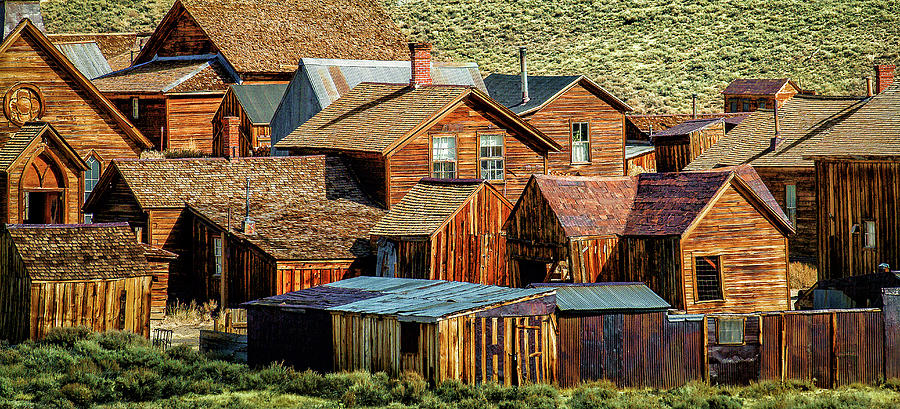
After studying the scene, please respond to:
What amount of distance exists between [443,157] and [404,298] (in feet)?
41.4

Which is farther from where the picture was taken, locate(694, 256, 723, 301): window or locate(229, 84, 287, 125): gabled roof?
locate(229, 84, 287, 125): gabled roof

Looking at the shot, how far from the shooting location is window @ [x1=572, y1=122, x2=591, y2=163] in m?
53.8

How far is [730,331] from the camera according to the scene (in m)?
28.5

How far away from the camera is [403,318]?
27.4 m

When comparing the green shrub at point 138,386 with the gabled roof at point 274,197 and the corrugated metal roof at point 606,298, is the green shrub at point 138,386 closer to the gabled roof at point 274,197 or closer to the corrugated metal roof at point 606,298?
the corrugated metal roof at point 606,298

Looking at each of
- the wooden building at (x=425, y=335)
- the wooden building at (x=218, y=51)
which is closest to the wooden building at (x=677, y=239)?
the wooden building at (x=425, y=335)

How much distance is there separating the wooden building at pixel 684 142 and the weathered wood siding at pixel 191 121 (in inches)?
756

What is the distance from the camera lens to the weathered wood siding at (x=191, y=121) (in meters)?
61.4

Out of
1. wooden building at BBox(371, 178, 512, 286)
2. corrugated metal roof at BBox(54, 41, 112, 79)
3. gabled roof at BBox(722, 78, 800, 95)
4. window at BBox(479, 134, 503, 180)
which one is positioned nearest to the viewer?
wooden building at BBox(371, 178, 512, 286)

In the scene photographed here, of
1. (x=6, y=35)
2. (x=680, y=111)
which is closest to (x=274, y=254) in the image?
(x=6, y=35)

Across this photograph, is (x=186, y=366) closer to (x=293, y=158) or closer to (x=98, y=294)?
(x=98, y=294)

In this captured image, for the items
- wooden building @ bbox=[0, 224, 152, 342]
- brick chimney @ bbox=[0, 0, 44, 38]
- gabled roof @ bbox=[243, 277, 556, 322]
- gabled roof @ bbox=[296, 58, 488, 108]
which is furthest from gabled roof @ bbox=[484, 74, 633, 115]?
wooden building @ bbox=[0, 224, 152, 342]

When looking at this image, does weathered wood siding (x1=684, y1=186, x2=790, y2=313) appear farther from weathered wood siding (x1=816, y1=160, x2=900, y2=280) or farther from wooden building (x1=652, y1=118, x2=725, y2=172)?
wooden building (x1=652, y1=118, x2=725, y2=172)

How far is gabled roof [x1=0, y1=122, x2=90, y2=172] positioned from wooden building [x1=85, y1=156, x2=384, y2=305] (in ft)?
10.2
